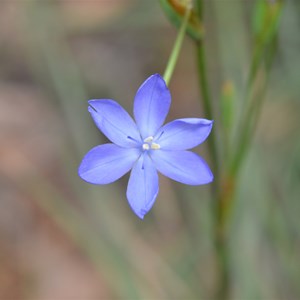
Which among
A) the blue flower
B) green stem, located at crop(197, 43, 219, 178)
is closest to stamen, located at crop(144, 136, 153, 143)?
the blue flower

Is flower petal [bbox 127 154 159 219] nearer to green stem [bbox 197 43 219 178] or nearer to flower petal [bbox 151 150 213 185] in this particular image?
flower petal [bbox 151 150 213 185]

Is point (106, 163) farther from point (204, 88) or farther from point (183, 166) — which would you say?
point (204, 88)

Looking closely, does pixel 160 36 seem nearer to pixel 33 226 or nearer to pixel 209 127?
pixel 33 226

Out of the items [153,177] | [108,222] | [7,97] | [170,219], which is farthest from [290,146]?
[153,177]

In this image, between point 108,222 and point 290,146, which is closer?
point 108,222

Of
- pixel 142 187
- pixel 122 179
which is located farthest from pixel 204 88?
pixel 122 179

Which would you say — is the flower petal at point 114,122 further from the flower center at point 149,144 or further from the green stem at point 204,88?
the green stem at point 204,88
